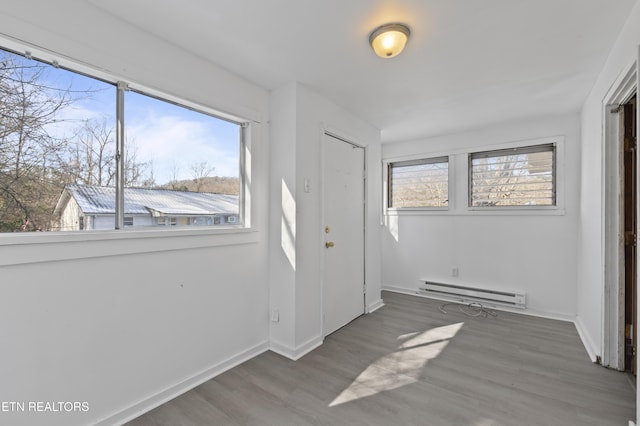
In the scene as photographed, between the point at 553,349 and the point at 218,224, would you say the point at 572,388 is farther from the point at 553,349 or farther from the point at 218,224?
the point at 218,224

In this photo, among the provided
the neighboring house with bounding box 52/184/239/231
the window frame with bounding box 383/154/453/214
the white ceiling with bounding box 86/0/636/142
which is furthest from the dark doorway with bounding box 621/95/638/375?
the neighboring house with bounding box 52/184/239/231

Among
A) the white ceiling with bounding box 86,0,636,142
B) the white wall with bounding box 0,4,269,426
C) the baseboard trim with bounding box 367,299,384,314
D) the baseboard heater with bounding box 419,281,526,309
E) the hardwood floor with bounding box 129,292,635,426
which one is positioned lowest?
the hardwood floor with bounding box 129,292,635,426

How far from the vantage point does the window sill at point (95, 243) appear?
54.8 inches

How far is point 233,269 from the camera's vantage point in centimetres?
242

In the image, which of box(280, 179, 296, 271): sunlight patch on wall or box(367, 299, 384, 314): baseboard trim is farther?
box(367, 299, 384, 314): baseboard trim

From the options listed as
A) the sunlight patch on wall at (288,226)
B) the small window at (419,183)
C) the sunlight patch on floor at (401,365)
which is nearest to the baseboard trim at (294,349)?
the sunlight patch on floor at (401,365)

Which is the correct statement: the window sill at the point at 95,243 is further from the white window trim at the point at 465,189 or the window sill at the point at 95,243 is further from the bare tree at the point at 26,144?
the white window trim at the point at 465,189

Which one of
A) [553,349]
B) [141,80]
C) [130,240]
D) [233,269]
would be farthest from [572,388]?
[141,80]

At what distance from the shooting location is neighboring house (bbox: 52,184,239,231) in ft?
5.30

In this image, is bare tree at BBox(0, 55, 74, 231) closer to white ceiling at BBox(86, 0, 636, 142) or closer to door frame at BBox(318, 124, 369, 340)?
white ceiling at BBox(86, 0, 636, 142)

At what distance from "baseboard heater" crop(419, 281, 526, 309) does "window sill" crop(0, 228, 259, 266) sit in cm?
322

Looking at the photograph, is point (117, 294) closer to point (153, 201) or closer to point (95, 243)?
point (95, 243)

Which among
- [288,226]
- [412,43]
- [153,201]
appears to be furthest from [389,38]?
[153,201]

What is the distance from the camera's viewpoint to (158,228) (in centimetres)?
199
